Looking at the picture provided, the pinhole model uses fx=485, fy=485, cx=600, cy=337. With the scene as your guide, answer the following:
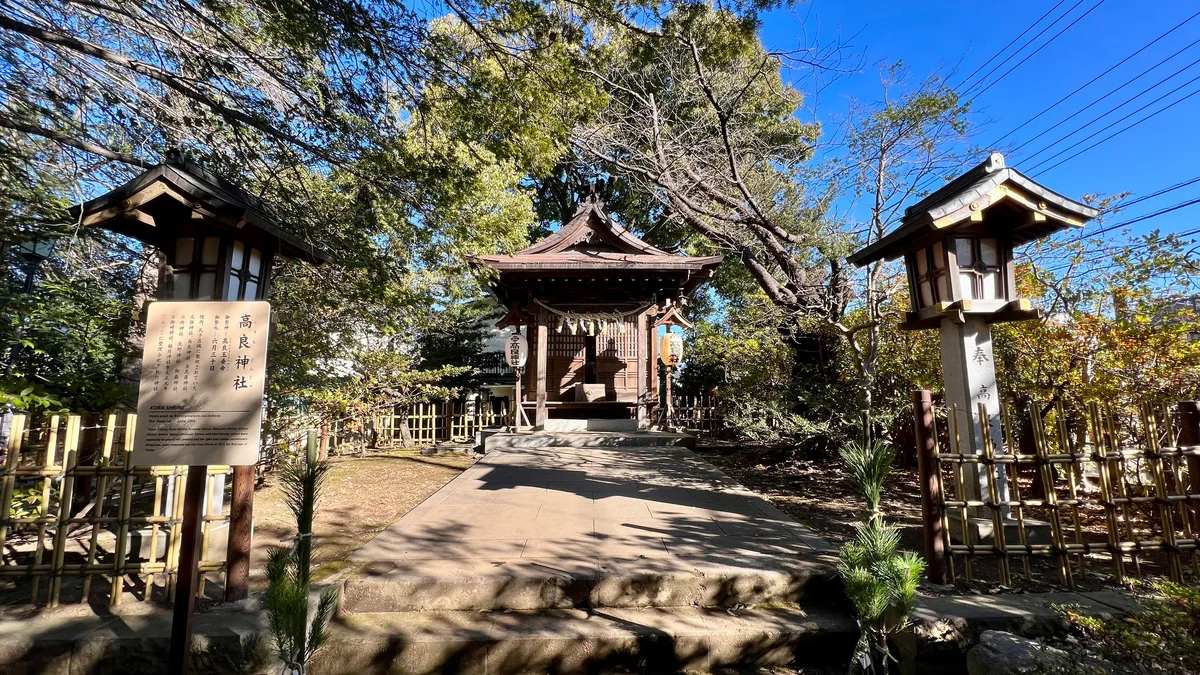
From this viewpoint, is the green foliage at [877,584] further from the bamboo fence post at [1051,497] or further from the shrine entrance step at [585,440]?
the shrine entrance step at [585,440]

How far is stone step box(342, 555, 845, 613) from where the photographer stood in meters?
3.26

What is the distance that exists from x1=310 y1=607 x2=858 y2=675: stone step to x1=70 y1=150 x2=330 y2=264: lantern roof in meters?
2.73

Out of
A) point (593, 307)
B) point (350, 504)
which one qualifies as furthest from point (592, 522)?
point (593, 307)

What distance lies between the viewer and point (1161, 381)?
4.57m

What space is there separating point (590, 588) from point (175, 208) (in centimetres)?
383

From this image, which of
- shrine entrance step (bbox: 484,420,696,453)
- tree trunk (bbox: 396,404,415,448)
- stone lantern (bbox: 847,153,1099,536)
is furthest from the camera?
tree trunk (bbox: 396,404,415,448)

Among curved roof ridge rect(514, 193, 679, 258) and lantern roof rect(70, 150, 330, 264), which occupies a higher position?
curved roof ridge rect(514, 193, 679, 258)

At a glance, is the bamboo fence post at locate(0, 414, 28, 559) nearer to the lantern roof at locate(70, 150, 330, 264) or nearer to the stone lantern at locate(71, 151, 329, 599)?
the stone lantern at locate(71, 151, 329, 599)

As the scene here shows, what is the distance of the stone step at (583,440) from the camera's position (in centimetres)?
992

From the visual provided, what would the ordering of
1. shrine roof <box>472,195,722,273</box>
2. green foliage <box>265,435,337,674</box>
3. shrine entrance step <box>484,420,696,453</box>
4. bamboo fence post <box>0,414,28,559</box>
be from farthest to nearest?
shrine roof <box>472,195,722,273</box>
shrine entrance step <box>484,420,696,453</box>
bamboo fence post <box>0,414,28,559</box>
green foliage <box>265,435,337,674</box>

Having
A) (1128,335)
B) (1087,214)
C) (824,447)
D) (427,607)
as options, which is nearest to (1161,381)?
(1128,335)

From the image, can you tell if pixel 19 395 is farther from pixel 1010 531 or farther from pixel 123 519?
pixel 1010 531

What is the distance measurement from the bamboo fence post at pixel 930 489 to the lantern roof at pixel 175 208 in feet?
15.7

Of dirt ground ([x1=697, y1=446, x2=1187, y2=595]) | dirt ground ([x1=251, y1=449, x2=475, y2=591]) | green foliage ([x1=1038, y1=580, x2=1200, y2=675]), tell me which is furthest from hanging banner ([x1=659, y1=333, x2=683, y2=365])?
green foliage ([x1=1038, y1=580, x2=1200, y2=675])
